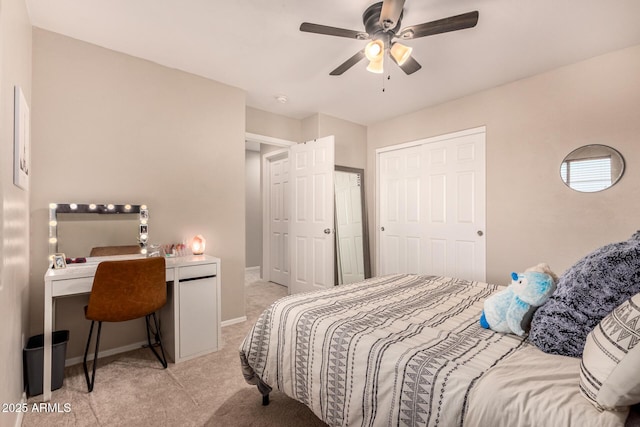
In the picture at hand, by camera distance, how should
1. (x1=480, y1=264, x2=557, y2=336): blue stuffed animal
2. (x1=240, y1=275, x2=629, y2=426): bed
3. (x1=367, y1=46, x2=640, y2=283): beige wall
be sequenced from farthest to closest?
1. (x1=367, y1=46, x2=640, y2=283): beige wall
2. (x1=480, y1=264, x2=557, y2=336): blue stuffed animal
3. (x1=240, y1=275, x2=629, y2=426): bed

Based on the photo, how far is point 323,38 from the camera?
7.51 feet

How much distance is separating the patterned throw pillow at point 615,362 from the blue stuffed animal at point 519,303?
30cm

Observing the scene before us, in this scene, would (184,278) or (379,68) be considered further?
(184,278)

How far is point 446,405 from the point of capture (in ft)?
3.12

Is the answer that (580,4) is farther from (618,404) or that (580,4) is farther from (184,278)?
(184,278)

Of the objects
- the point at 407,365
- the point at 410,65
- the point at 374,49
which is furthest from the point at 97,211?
the point at 410,65

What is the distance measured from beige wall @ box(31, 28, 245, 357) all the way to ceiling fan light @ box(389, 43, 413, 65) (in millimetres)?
1811

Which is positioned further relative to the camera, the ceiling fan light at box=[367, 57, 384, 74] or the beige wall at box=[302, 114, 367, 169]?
the beige wall at box=[302, 114, 367, 169]

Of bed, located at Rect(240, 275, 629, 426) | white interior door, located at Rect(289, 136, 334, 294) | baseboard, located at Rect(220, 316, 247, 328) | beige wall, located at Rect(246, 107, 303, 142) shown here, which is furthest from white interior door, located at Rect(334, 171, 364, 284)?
bed, located at Rect(240, 275, 629, 426)

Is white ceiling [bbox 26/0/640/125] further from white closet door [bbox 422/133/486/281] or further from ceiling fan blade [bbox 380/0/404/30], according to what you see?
white closet door [bbox 422/133/486/281]

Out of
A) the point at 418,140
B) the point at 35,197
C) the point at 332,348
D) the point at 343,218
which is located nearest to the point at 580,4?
the point at 418,140

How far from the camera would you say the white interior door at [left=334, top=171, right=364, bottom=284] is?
4148mm

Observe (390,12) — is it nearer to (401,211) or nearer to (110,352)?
(401,211)

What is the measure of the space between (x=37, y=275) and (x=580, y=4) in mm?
4183
